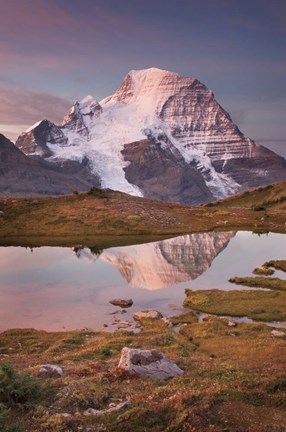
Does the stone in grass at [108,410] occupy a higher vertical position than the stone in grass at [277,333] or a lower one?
higher

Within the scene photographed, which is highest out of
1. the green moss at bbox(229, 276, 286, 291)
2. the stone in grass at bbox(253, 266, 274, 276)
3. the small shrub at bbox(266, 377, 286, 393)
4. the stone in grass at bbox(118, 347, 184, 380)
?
the small shrub at bbox(266, 377, 286, 393)

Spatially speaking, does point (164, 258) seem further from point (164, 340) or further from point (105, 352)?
point (105, 352)

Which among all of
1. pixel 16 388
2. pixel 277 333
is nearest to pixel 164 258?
pixel 277 333

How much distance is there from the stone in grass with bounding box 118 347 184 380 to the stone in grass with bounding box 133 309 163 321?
2302 cm

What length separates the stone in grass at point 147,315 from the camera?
48009mm

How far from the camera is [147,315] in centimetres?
4847

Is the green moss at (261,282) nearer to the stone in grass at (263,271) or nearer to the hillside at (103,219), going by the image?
the stone in grass at (263,271)

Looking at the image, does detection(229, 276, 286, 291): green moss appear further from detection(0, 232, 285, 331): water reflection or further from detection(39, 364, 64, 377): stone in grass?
detection(39, 364, 64, 377): stone in grass

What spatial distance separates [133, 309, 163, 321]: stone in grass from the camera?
158 feet

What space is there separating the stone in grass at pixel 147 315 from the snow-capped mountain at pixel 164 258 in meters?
13.1

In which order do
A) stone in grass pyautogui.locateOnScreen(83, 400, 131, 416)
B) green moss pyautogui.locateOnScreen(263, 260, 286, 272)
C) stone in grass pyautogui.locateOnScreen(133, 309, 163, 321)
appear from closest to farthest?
Result: 1. stone in grass pyautogui.locateOnScreen(83, 400, 131, 416)
2. stone in grass pyautogui.locateOnScreen(133, 309, 163, 321)
3. green moss pyautogui.locateOnScreen(263, 260, 286, 272)

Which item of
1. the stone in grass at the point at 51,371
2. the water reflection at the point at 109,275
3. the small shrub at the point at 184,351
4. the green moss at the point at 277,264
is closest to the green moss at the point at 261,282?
the water reflection at the point at 109,275

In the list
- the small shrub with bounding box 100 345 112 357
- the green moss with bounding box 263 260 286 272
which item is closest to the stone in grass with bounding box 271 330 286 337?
the small shrub with bounding box 100 345 112 357

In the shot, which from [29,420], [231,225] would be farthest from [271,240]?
[29,420]
